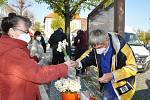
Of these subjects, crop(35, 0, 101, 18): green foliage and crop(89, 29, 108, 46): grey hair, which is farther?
crop(35, 0, 101, 18): green foliage

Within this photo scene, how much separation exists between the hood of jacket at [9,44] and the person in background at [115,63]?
1.44 metres

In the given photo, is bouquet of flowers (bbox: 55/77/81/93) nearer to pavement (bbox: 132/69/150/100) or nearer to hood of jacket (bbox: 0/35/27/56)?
hood of jacket (bbox: 0/35/27/56)

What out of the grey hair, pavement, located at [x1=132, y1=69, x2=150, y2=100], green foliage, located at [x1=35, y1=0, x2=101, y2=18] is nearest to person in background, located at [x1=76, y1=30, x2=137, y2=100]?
the grey hair

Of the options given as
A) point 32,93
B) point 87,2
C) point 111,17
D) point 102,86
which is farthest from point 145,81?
point 87,2

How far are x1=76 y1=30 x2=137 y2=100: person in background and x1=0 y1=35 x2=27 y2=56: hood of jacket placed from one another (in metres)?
1.44

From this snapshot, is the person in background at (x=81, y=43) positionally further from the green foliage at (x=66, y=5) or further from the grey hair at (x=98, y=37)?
the grey hair at (x=98, y=37)

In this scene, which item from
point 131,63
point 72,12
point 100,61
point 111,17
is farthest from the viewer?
point 72,12

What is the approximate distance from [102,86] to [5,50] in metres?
2.19

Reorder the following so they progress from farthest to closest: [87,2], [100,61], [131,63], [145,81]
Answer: [87,2]
[145,81]
[100,61]
[131,63]

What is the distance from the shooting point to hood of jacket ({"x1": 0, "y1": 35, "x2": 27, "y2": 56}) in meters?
4.05

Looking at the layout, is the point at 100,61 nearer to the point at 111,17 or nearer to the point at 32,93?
the point at 32,93

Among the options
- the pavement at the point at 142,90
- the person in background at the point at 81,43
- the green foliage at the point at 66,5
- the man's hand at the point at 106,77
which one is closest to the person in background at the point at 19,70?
the man's hand at the point at 106,77

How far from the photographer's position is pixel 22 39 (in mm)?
4199

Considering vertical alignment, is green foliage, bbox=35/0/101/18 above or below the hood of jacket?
above
